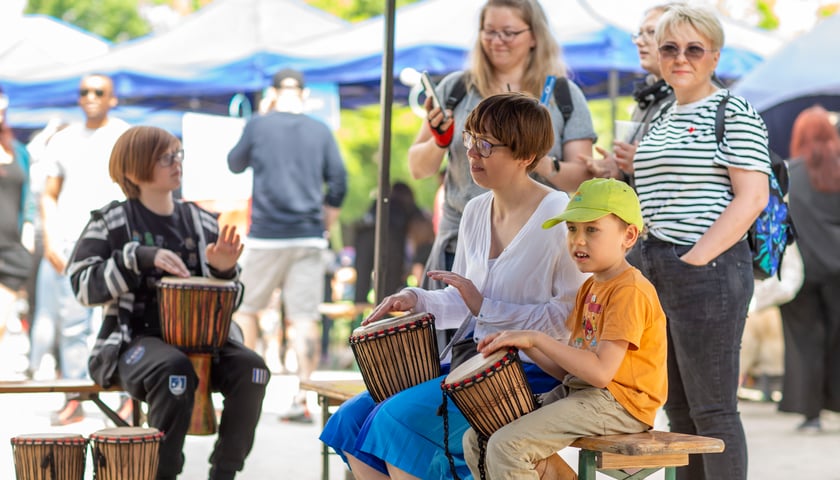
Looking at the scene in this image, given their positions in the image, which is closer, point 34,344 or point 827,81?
point 34,344

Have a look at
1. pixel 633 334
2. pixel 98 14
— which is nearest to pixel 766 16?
pixel 98 14

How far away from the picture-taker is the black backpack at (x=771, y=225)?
4.46 meters

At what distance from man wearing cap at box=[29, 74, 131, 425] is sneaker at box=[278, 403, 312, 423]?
3.68 feet

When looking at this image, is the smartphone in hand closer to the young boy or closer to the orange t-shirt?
the young boy

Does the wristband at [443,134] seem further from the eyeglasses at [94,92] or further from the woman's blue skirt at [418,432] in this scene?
the eyeglasses at [94,92]

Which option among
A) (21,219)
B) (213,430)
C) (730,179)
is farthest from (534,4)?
(21,219)

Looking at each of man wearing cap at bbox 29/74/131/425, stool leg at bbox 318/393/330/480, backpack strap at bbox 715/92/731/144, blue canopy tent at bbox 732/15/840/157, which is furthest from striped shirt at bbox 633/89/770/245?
blue canopy tent at bbox 732/15/840/157

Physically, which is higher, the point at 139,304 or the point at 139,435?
the point at 139,304

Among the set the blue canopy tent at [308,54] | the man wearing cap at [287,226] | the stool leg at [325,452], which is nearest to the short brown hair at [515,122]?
the stool leg at [325,452]

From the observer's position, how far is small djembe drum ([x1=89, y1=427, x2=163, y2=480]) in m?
4.46

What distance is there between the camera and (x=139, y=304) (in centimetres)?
521

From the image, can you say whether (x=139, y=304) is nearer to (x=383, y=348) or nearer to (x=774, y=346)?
(x=383, y=348)

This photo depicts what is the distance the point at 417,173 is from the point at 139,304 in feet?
4.36

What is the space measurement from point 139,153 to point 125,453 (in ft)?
4.67
